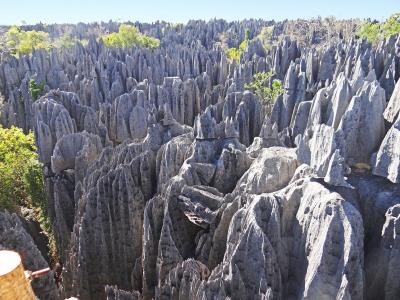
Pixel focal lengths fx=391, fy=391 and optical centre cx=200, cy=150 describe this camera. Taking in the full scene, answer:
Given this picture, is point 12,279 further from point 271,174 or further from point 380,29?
point 380,29

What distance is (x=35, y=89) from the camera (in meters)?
30.4

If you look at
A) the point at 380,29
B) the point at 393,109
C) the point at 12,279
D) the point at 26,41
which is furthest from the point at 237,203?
the point at 26,41

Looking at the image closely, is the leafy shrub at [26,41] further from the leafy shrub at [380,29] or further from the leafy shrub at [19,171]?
the leafy shrub at [380,29]

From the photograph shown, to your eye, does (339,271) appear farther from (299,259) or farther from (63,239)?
(63,239)

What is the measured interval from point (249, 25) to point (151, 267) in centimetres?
10161

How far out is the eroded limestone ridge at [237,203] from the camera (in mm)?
7504

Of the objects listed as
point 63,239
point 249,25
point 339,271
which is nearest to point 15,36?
point 249,25

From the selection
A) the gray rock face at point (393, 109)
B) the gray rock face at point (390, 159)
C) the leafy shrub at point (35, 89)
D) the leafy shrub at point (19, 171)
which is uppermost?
the gray rock face at point (393, 109)

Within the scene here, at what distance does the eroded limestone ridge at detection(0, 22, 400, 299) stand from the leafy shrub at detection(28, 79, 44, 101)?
32.1 feet

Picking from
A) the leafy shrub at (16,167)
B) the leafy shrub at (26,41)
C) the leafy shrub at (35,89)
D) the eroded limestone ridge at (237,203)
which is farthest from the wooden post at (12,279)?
the leafy shrub at (26,41)

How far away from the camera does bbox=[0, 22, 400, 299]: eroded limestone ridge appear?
750 cm

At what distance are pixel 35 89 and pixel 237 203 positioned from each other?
25633 millimetres

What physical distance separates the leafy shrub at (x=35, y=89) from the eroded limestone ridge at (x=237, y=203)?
9.79m

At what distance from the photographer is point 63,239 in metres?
15.4
